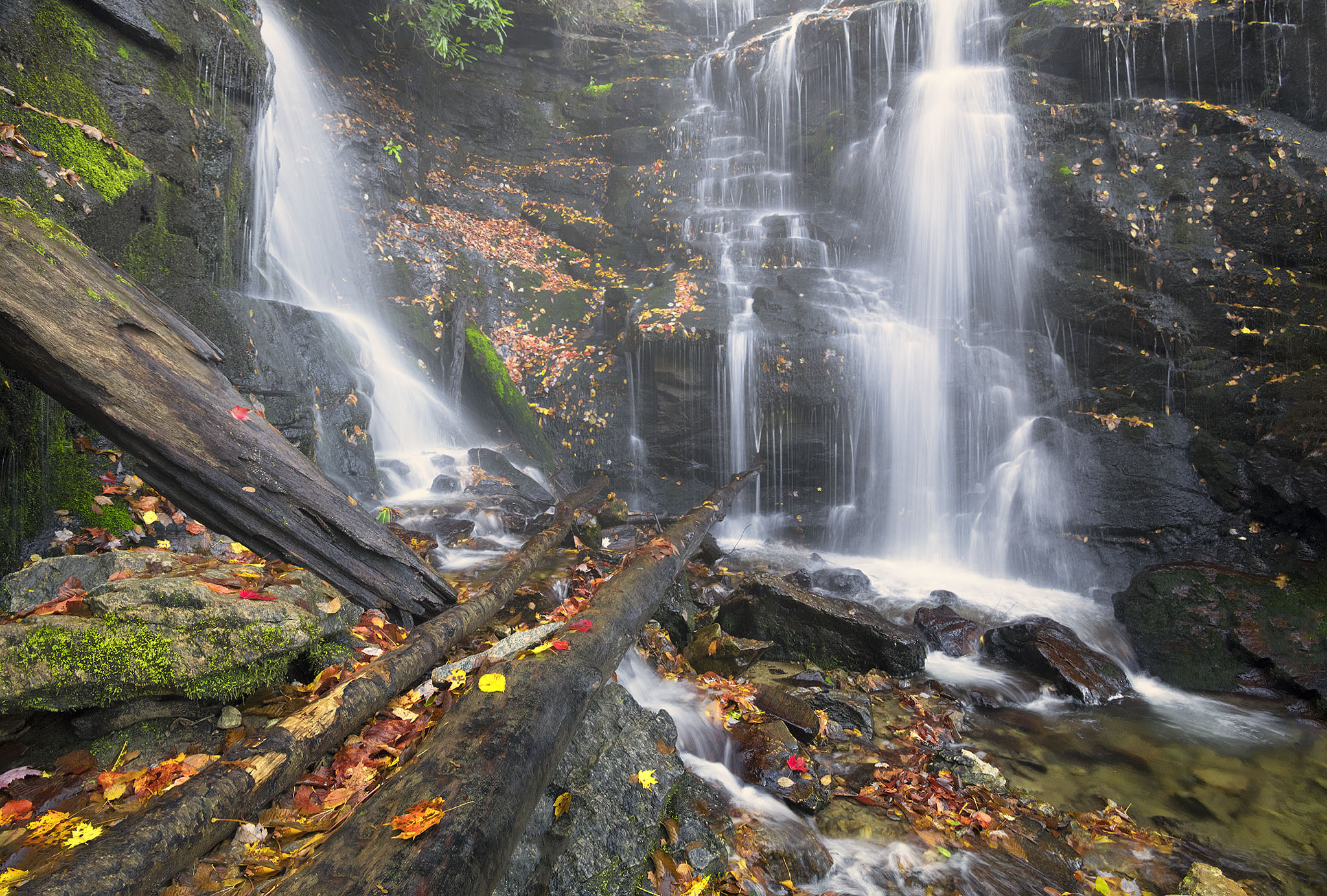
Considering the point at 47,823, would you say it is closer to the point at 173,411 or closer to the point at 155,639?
the point at 155,639

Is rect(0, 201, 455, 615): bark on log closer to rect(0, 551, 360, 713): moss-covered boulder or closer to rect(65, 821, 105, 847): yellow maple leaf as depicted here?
rect(0, 551, 360, 713): moss-covered boulder

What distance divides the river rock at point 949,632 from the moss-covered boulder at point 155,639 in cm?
634

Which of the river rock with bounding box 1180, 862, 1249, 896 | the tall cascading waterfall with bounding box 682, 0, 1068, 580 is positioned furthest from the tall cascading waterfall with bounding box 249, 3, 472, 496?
the river rock with bounding box 1180, 862, 1249, 896

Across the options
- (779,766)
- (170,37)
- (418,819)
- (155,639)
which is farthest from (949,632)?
(170,37)

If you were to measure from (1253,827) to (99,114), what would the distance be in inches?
443

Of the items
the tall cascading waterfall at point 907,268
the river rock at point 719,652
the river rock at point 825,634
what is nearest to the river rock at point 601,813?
the river rock at point 719,652

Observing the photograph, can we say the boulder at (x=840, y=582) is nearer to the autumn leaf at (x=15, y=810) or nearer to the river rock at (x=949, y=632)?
the river rock at (x=949, y=632)

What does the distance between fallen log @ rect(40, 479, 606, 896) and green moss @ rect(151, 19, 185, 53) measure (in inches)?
289

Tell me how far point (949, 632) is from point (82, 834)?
7276 millimetres

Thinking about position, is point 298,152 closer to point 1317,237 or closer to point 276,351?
point 276,351

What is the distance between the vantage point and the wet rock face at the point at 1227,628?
6.07m

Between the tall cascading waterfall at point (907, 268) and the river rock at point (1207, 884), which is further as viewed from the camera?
the tall cascading waterfall at point (907, 268)

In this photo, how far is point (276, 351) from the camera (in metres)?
7.36

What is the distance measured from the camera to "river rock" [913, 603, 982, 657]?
21.7ft
